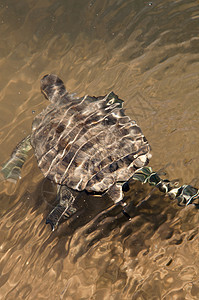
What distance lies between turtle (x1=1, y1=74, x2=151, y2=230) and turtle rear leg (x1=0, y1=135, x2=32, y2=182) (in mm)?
287

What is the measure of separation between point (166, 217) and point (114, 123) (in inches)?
44.2

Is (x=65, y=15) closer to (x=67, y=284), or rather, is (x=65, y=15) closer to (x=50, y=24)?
(x=50, y=24)

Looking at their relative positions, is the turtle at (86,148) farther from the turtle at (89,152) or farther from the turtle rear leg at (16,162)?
the turtle rear leg at (16,162)

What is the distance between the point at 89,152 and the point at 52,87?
139 centimetres

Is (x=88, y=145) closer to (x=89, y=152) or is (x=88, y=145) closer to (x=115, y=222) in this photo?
(x=89, y=152)

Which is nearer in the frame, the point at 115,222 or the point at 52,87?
the point at 115,222

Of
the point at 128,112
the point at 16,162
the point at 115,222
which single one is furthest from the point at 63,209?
the point at 128,112

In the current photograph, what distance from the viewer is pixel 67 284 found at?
275 cm

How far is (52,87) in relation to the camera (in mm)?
3822

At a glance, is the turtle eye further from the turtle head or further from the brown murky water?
the turtle head

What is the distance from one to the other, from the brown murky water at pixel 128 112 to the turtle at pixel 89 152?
0.70 ft

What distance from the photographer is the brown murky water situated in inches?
106

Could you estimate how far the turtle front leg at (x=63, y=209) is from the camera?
10.0 feet

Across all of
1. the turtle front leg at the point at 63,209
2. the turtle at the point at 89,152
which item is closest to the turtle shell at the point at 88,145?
the turtle at the point at 89,152
